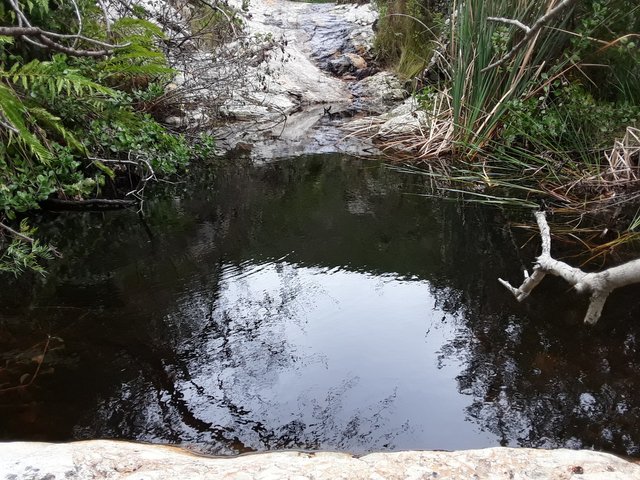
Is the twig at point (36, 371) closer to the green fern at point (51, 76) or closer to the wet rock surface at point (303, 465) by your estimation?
the wet rock surface at point (303, 465)

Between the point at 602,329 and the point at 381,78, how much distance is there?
5943mm

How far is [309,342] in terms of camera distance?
204 centimetres

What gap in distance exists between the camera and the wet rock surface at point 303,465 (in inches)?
46.9

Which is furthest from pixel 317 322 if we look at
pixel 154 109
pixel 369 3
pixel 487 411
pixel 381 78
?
pixel 369 3

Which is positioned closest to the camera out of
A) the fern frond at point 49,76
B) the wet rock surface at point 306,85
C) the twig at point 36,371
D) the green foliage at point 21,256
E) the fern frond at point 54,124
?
the twig at point 36,371

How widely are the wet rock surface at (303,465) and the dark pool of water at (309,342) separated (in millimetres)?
220

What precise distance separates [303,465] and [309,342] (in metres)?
0.79

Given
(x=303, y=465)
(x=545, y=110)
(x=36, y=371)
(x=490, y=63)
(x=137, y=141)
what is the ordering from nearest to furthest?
(x=303, y=465)
(x=36, y=371)
(x=137, y=141)
(x=545, y=110)
(x=490, y=63)

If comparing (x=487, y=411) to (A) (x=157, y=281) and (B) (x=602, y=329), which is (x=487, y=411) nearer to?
(B) (x=602, y=329)

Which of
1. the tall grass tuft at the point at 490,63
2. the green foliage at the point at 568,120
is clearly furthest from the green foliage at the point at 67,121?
the green foliage at the point at 568,120

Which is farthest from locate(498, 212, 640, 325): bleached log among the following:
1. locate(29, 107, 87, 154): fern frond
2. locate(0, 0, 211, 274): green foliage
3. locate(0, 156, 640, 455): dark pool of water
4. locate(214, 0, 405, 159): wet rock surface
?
locate(214, 0, 405, 159): wet rock surface

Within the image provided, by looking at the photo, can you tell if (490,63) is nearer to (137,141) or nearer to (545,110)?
(545,110)

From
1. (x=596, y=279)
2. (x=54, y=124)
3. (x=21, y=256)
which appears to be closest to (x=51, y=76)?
(x=54, y=124)

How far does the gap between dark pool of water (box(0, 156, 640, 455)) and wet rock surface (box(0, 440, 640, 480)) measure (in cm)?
22
